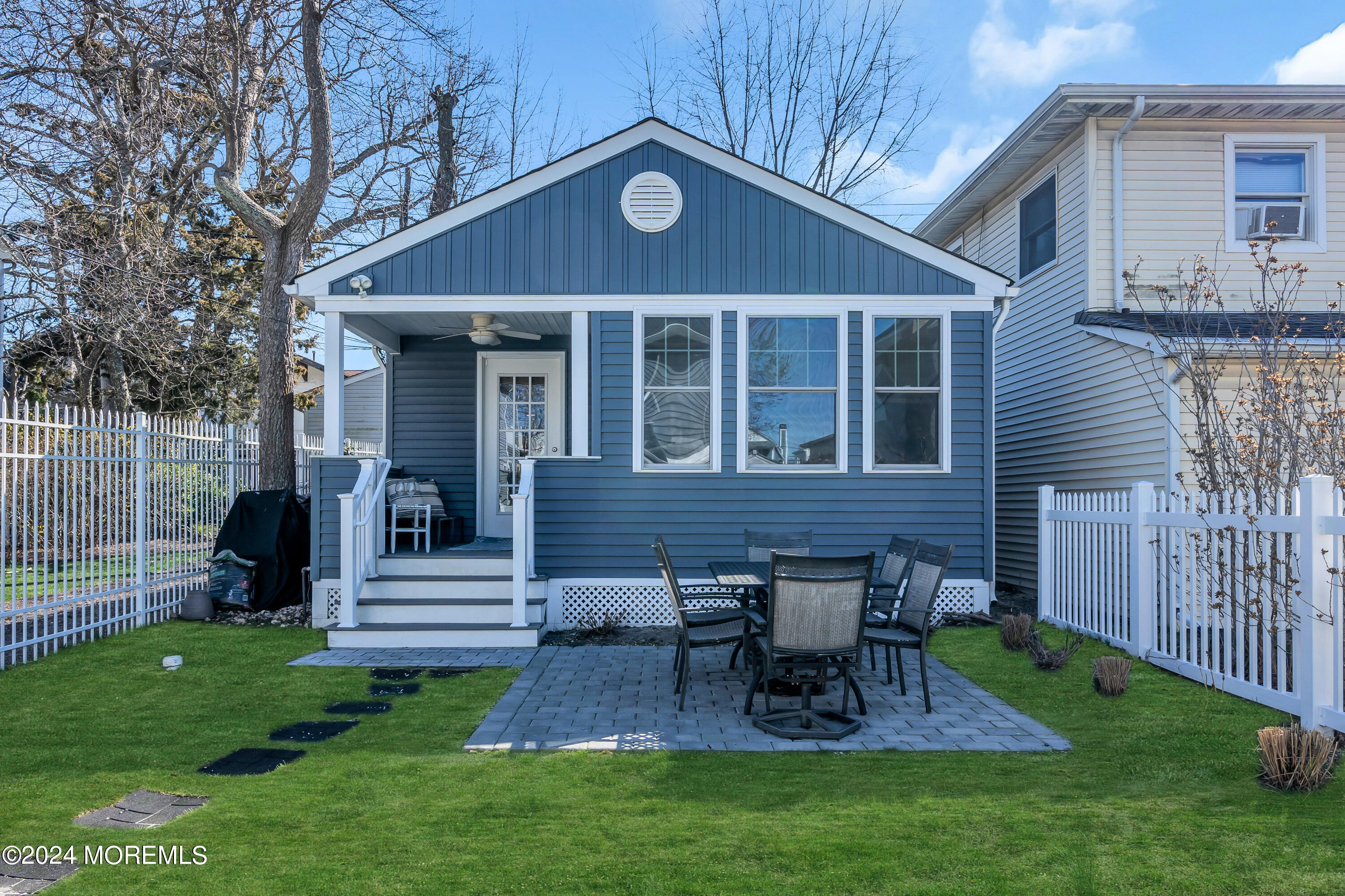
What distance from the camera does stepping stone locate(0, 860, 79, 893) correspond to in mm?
3113

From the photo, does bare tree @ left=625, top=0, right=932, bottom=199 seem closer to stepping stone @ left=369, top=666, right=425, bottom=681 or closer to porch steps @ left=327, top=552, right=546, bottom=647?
porch steps @ left=327, top=552, right=546, bottom=647

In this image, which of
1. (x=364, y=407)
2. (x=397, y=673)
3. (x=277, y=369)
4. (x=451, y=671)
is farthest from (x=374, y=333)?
(x=364, y=407)

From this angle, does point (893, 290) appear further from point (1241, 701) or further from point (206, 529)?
point (206, 529)

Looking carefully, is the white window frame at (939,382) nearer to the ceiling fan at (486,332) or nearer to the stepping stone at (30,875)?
the ceiling fan at (486,332)

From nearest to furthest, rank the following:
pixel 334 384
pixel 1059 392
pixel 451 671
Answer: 1. pixel 451 671
2. pixel 334 384
3. pixel 1059 392

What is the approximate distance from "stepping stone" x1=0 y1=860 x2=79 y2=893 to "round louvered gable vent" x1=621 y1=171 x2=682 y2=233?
7076 millimetres

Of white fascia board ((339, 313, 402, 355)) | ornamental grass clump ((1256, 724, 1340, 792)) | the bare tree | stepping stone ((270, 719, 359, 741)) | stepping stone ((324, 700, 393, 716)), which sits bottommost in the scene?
stepping stone ((324, 700, 393, 716))

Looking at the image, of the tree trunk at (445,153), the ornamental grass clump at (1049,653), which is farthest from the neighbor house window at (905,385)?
the tree trunk at (445,153)

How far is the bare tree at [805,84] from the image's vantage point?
19781mm

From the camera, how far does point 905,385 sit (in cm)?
900

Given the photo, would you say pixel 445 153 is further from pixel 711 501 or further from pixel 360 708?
pixel 360 708

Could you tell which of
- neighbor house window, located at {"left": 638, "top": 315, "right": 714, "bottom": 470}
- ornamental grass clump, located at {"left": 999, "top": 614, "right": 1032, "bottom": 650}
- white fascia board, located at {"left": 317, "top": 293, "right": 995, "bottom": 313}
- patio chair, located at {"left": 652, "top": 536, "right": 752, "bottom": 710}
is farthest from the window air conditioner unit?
patio chair, located at {"left": 652, "top": 536, "right": 752, "bottom": 710}

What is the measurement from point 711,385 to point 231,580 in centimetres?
542

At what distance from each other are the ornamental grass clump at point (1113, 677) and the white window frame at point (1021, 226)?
649 centimetres
